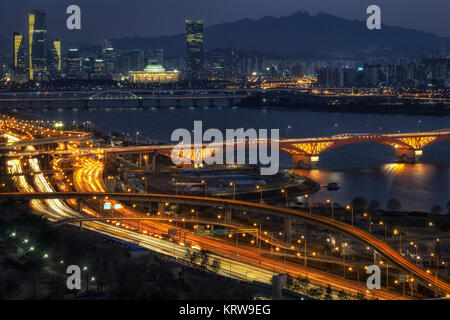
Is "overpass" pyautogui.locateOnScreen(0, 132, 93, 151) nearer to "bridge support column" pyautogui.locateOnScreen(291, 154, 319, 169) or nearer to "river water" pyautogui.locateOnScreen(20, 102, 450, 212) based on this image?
"river water" pyautogui.locateOnScreen(20, 102, 450, 212)

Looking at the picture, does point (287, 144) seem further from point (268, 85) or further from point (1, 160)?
point (268, 85)

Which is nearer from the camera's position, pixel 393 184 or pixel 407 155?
pixel 393 184

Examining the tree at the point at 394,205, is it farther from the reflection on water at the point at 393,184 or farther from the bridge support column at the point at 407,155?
the bridge support column at the point at 407,155

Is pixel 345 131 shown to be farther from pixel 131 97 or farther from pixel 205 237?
pixel 131 97

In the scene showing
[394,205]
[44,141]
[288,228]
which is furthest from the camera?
[44,141]

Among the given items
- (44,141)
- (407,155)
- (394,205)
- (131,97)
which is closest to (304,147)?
(407,155)

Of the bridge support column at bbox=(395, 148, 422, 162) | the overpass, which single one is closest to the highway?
the overpass

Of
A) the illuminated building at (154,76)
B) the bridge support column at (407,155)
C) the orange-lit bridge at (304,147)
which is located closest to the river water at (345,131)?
the bridge support column at (407,155)
